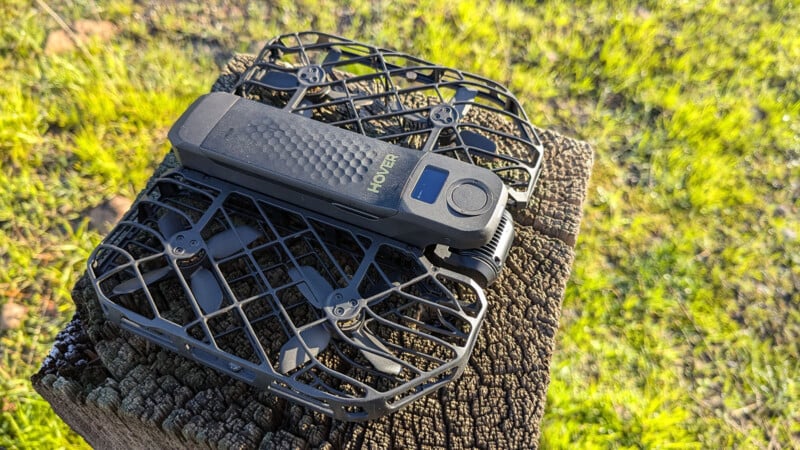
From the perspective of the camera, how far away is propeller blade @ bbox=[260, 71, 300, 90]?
7.63 ft

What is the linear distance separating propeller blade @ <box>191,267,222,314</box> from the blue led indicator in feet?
2.25

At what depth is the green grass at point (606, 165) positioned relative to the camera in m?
3.13

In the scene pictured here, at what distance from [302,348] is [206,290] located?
0.37 m

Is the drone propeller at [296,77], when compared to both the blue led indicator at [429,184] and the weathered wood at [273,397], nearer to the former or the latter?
the blue led indicator at [429,184]

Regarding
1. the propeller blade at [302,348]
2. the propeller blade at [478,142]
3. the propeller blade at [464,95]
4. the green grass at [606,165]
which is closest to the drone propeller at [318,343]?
the propeller blade at [302,348]

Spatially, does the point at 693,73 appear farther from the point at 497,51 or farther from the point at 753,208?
the point at 497,51

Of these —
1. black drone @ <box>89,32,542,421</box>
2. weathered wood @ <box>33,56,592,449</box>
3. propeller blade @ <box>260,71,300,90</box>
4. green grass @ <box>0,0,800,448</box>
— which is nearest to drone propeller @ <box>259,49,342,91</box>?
propeller blade @ <box>260,71,300,90</box>

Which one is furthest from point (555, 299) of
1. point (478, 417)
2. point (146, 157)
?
point (146, 157)

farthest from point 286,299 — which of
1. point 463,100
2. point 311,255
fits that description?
point 463,100

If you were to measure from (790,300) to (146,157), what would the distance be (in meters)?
3.98

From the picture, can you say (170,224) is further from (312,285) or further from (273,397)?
(273,397)

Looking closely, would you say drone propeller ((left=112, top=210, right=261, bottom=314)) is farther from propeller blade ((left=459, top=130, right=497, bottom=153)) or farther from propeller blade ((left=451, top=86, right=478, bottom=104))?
propeller blade ((left=451, top=86, right=478, bottom=104))

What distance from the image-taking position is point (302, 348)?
1.75 m

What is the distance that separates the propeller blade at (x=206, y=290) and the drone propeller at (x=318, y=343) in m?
0.25
